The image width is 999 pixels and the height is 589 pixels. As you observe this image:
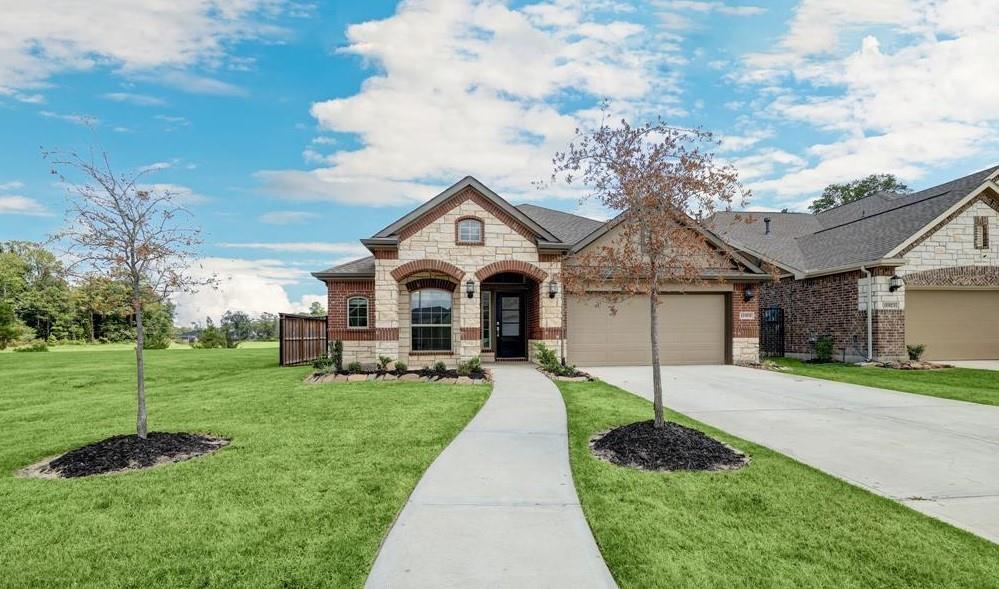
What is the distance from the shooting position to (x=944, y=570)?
3.04 m

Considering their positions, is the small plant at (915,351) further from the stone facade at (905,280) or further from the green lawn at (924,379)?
the green lawn at (924,379)

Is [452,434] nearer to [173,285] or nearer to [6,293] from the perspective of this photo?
[173,285]

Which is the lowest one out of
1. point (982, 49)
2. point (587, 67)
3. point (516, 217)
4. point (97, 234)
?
point (97, 234)

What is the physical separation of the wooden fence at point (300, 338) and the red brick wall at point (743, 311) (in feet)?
50.3

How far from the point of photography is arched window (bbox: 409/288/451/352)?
50.0 feet

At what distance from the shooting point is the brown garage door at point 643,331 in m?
15.4

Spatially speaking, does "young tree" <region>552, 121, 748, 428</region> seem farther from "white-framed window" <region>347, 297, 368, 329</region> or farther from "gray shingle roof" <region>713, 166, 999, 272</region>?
"white-framed window" <region>347, 297, 368, 329</region>

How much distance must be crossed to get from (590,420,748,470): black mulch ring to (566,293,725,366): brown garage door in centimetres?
912

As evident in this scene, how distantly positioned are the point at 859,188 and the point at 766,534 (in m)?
50.3

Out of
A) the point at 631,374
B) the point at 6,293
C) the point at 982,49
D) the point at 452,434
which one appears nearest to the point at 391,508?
the point at 452,434

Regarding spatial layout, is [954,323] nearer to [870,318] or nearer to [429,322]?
[870,318]

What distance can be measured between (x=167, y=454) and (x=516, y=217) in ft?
36.0

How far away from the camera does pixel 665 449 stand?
5.55 meters

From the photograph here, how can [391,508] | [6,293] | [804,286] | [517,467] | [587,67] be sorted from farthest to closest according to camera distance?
[6,293]
[804,286]
[587,67]
[517,467]
[391,508]
